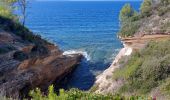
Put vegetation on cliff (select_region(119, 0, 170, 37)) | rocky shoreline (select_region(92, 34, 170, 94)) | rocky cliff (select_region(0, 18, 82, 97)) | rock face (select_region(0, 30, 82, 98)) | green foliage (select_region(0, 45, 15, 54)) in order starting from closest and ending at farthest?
rocky shoreline (select_region(92, 34, 170, 94)) < rock face (select_region(0, 30, 82, 98)) < rocky cliff (select_region(0, 18, 82, 97)) < green foliage (select_region(0, 45, 15, 54)) < vegetation on cliff (select_region(119, 0, 170, 37))

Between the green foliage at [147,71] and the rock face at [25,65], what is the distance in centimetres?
603

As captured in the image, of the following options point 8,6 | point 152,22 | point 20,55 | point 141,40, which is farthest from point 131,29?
point 8,6

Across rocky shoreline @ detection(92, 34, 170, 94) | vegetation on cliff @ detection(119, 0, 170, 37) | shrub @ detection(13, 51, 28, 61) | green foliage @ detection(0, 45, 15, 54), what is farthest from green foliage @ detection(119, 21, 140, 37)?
green foliage @ detection(0, 45, 15, 54)

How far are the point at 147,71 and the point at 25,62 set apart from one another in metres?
9.63

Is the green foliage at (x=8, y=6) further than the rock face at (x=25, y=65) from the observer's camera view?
Yes

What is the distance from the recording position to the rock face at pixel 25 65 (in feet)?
92.0

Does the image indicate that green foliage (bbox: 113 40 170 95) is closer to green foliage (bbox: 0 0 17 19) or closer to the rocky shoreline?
the rocky shoreline

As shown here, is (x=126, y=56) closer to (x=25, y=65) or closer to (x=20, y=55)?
(x=25, y=65)

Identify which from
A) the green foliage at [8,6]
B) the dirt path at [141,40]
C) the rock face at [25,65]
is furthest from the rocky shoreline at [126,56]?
the green foliage at [8,6]

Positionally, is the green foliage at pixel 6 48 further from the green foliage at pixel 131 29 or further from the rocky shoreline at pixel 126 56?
the green foliage at pixel 131 29

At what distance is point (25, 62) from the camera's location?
31.1 meters

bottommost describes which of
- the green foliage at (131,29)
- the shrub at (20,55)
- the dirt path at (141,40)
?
the shrub at (20,55)

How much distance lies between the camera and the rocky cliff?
2827cm

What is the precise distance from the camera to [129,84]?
2456 centimetres
